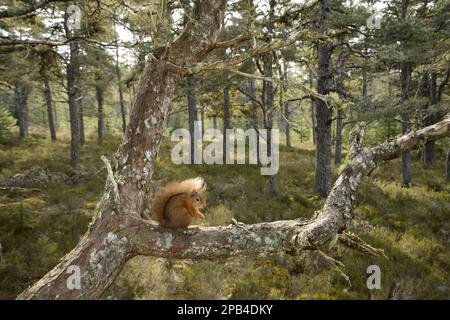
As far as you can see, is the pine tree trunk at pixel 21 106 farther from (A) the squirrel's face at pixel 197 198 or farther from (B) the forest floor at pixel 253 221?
(A) the squirrel's face at pixel 197 198

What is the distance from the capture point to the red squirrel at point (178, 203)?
2.70 metres

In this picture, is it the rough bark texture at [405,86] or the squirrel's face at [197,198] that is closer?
the squirrel's face at [197,198]

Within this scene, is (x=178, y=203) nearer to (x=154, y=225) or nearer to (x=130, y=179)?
(x=154, y=225)

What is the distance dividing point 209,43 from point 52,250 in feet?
24.8

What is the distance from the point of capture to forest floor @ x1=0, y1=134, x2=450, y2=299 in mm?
7148

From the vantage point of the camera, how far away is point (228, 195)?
1334 centimetres

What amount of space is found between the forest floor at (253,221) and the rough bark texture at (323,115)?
0.85 m

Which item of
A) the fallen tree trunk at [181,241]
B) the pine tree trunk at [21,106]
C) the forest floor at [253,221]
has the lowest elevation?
the forest floor at [253,221]

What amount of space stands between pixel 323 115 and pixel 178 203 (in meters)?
10.2

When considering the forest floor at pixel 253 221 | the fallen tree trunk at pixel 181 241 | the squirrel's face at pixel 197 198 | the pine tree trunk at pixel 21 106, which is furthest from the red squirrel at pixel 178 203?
the pine tree trunk at pixel 21 106

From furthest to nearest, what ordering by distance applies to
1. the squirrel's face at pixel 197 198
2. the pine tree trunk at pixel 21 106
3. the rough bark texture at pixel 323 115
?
1. the pine tree trunk at pixel 21 106
2. the rough bark texture at pixel 323 115
3. the squirrel's face at pixel 197 198

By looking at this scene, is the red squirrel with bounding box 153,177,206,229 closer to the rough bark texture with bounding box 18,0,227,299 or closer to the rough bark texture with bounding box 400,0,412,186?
the rough bark texture with bounding box 18,0,227,299

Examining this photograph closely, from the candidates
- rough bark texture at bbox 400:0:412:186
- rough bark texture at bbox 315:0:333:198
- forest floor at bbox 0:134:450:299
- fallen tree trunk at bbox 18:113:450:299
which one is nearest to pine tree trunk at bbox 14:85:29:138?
forest floor at bbox 0:134:450:299
